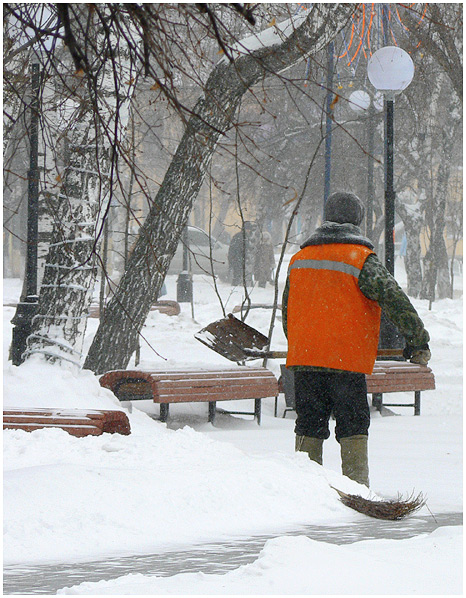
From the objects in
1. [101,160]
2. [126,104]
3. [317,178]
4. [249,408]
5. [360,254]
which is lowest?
[249,408]

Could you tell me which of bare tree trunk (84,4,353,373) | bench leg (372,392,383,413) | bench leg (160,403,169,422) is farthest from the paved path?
bench leg (372,392,383,413)

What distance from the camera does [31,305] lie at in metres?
10.1

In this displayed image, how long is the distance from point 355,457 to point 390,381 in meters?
4.42

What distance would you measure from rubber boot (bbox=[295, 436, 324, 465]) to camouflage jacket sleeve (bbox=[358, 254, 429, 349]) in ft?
2.86

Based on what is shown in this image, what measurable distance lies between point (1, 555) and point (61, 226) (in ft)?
15.0

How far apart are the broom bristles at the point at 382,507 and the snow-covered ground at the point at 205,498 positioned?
5 centimetres

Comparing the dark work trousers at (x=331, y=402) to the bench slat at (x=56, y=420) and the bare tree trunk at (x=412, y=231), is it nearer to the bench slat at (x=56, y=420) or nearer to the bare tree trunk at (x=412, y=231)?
the bench slat at (x=56, y=420)

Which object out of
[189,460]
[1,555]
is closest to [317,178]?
[189,460]

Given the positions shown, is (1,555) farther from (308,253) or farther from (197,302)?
(197,302)

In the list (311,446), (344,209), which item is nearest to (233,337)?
(311,446)

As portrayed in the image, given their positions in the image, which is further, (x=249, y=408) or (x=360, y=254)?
(x=249, y=408)

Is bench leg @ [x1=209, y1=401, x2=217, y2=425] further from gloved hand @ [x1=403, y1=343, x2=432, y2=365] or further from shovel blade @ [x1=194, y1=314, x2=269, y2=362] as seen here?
gloved hand @ [x1=403, y1=343, x2=432, y2=365]

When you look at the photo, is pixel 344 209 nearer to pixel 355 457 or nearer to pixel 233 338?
pixel 355 457

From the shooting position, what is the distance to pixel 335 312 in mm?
5480
